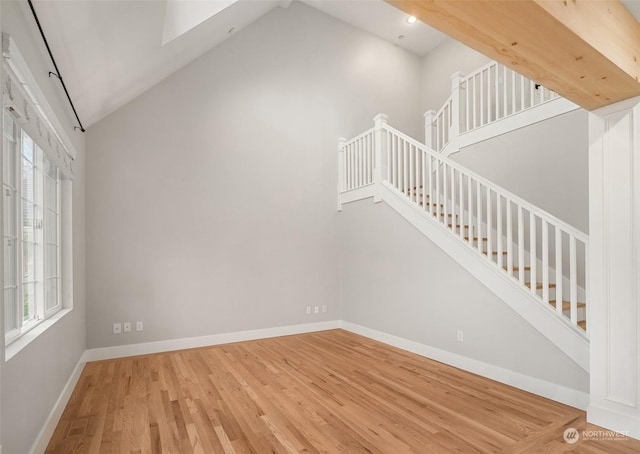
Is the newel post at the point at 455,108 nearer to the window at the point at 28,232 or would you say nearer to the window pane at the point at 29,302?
the window at the point at 28,232

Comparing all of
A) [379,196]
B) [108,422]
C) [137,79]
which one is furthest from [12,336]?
[379,196]

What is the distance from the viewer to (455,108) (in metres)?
5.06

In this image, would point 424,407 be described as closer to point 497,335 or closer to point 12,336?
point 497,335

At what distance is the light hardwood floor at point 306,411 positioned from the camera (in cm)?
221

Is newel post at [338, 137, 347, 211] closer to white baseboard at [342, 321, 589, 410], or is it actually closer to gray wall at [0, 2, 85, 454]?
white baseboard at [342, 321, 589, 410]

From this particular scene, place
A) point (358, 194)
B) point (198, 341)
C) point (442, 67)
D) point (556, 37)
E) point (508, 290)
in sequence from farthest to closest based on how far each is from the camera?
point (442, 67) → point (358, 194) → point (198, 341) → point (508, 290) → point (556, 37)

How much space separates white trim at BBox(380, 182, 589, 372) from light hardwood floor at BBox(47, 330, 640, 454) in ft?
1.62

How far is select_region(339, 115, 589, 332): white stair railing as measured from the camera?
2939 mm

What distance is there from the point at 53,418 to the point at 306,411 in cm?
179

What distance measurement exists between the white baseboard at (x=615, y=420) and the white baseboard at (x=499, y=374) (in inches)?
8.5

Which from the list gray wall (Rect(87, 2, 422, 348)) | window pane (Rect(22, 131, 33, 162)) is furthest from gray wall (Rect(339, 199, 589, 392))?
window pane (Rect(22, 131, 33, 162))

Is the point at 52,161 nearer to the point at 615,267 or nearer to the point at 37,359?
the point at 37,359

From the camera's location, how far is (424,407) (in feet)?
8.86

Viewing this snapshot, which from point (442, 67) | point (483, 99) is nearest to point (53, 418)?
point (483, 99)
